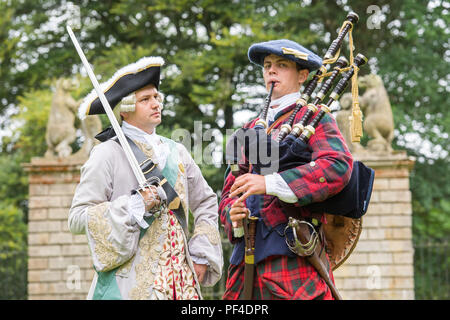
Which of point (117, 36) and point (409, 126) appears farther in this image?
point (117, 36)

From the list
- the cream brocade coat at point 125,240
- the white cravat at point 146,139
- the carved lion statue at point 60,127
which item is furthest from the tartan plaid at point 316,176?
the carved lion statue at point 60,127

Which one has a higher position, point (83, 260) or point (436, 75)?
point (436, 75)

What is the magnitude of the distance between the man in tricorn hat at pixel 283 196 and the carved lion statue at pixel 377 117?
6794mm

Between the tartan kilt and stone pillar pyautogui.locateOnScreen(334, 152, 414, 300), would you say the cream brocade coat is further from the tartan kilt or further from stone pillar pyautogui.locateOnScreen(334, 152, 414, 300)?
stone pillar pyautogui.locateOnScreen(334, 152, 414, 300)

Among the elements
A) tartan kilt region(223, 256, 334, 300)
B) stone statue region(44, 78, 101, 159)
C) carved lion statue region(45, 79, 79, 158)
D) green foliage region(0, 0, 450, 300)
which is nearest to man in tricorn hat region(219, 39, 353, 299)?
tartan kilt region(223, 256, 334, 300)

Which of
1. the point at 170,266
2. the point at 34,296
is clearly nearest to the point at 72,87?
the point at 34,296

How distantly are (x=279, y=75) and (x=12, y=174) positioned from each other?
12671mm

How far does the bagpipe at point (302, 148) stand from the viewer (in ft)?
10.9

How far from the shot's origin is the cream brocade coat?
131 inches

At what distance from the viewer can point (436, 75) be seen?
50.3 ft

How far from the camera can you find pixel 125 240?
3.32 meters

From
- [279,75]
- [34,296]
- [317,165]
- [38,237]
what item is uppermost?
[279,75]

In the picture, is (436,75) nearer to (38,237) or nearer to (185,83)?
(185,83)

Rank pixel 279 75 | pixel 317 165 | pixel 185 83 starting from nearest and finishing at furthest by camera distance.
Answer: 1. pixel 317 165
2. pixel 279 75
3. pixel 185 83
